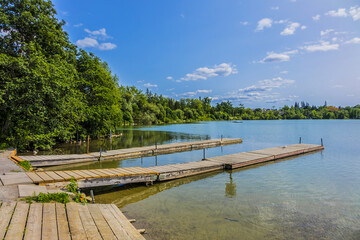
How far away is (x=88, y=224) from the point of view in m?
5.50

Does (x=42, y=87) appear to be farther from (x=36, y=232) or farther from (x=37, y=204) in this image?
(x=36, y=232)

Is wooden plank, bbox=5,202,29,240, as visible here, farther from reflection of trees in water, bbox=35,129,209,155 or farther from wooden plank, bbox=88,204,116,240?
reflection of trees in water, bbox=35,129,209,155

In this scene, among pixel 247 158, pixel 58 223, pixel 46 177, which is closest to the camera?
pixel 58 223

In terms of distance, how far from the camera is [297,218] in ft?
28.4

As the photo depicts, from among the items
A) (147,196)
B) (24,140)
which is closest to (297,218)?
(147,196)

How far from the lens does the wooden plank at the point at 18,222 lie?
438 cm

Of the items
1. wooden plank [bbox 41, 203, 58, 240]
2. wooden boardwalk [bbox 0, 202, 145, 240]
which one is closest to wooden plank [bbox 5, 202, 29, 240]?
wooden boardwalk [bbox 0, 202, 145, 240]

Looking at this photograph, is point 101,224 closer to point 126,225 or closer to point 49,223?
point 126,225

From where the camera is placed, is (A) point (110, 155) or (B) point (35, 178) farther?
(A) point (110, 155)

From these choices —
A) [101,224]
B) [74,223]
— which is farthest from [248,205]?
[74,223]

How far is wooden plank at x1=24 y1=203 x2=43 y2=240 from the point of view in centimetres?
448

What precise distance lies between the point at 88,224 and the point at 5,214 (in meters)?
1.89

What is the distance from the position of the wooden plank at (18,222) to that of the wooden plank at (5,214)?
82mm

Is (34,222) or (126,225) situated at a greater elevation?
(34,222)
